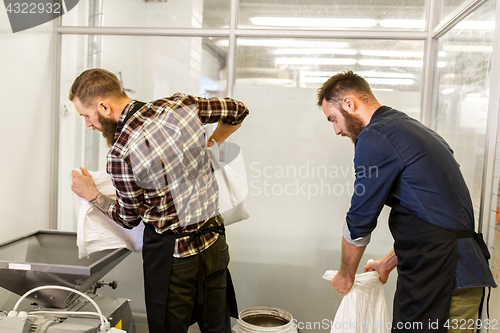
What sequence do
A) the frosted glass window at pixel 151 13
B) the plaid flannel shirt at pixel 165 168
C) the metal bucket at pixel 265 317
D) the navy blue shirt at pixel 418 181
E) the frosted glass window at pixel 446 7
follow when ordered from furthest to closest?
1. the frosted glass window at pixel 151 13
2. the metal bucket at pixel 265 317
3. the frosted glass window at pixel 446 7
4. the plaid flannel shirt at pixel 165 168
5. the navy blue shirt at pixel 418 181

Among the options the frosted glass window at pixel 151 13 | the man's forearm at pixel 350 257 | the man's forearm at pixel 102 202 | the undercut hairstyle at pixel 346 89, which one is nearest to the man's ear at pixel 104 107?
the man's forearm at pixel 102 202

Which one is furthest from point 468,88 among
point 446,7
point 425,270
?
point 425,270

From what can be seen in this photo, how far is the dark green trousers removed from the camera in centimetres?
149

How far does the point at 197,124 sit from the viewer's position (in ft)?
4.76

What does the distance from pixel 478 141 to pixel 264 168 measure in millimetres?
1127

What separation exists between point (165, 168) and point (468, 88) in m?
1.39

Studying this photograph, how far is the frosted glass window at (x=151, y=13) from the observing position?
7.80 feet

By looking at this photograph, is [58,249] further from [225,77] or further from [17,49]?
[225,77]

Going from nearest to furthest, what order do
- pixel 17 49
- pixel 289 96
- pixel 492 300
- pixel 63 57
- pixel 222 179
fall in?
pixel 492 300 → pixel 222 179 → pixel 17 49 → pixel 289 96 → pixel 63 57

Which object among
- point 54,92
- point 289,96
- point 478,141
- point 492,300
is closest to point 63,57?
point 54,92

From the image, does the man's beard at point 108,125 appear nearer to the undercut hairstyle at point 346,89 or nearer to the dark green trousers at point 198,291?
the dark green trousers at point 198,291

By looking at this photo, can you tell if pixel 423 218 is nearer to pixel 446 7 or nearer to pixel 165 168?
pixel 165 168

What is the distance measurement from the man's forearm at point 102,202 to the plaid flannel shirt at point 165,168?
0.09 m

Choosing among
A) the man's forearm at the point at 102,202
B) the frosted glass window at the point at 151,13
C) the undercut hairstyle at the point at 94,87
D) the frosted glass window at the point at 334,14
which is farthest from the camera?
the frosted glass window at the point at 151,13
